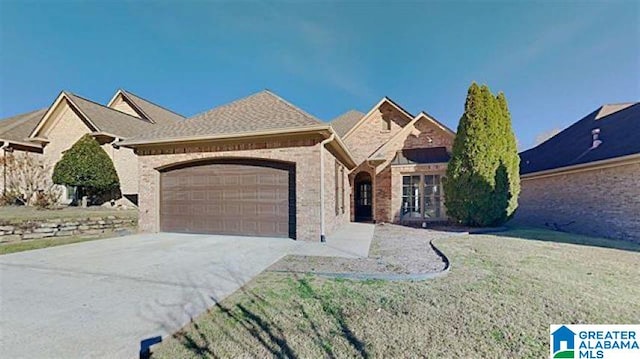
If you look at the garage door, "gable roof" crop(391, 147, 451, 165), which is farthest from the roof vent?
the garage door

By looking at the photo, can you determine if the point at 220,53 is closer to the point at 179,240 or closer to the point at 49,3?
the point at 49,3

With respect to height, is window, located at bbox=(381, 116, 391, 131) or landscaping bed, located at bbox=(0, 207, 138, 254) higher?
window, located at bbox=(381, 116, 391, 131)

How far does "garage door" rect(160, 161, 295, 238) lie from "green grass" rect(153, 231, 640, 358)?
4137mm

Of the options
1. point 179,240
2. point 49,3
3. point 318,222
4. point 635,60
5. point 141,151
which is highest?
point 49,3

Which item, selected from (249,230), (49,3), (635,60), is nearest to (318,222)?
(249,230)

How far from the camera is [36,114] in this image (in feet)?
68.7

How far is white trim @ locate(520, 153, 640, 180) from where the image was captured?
30.4 feet

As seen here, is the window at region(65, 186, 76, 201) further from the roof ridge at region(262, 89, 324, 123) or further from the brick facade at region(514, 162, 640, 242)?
the brick facade at region(514, 162, 640, 242)

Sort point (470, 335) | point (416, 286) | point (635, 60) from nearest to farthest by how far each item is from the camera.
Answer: point (470, 335) < point (416, 286) < point (635, 60)

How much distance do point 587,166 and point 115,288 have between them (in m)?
15.4

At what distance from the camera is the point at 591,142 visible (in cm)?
1293

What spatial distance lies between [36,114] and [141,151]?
1825 cm

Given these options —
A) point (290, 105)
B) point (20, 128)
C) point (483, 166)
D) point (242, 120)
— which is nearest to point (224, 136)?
point (242, 120)

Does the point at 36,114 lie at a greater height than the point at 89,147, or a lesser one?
greater
